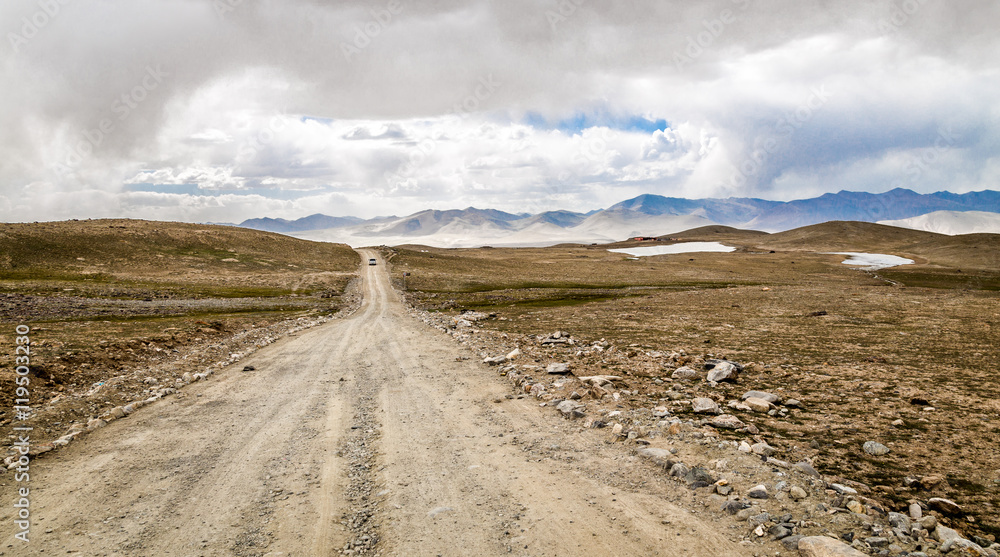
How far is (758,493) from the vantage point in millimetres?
8922

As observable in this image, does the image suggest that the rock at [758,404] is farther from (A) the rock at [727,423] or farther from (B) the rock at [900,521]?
(B) the rock at [900,521]

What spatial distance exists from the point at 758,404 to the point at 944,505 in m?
5.94

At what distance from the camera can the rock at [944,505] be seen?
8.60m

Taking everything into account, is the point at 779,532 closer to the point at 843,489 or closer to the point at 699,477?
the point at 699,477

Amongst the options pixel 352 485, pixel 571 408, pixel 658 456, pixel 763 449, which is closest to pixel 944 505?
pixel 763 449

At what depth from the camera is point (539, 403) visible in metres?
15.5

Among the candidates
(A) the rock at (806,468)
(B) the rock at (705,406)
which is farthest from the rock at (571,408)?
(A) the rock at (806,468)

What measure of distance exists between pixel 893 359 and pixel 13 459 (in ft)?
102

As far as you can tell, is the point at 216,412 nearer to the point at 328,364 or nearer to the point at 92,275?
the point at 328,364

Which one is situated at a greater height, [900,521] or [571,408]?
[571,408]

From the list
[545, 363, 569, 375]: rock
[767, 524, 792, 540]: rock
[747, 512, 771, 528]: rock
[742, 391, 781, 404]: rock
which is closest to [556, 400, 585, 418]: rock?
[545, 363, 569, 375]: rock

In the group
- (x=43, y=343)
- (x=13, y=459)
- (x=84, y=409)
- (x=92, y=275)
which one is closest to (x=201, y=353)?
(x=43, y=343)

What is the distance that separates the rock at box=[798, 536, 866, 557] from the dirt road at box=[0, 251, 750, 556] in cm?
82

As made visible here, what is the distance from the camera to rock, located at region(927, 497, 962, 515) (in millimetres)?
8602
